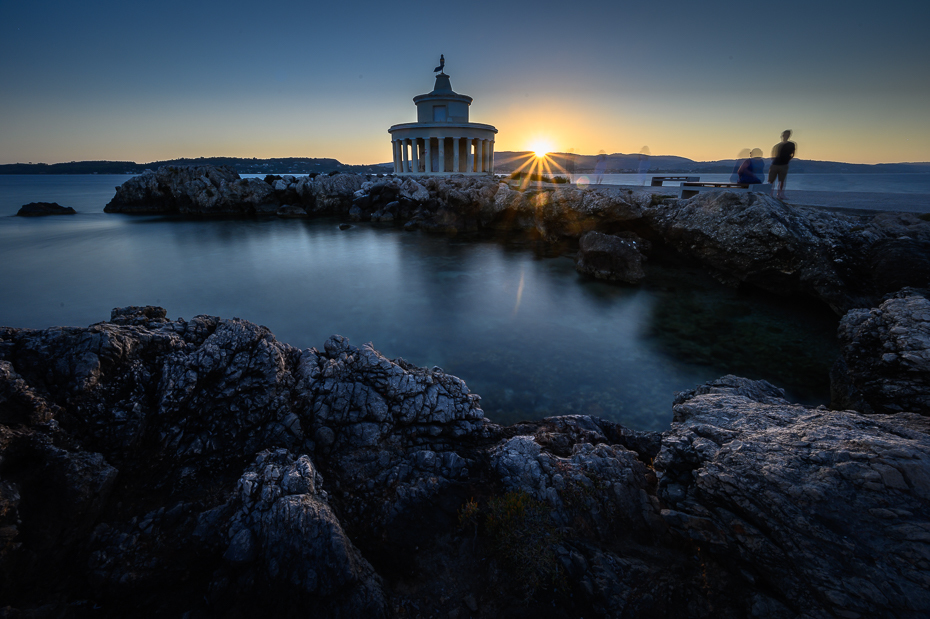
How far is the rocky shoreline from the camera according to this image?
10.4 meters


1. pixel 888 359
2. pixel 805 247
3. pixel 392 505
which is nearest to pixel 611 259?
pixel 805 247

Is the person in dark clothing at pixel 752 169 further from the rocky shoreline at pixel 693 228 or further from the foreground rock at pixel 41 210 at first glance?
the foreground rock at pixel 41 210

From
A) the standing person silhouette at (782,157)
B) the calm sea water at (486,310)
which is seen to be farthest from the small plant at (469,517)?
the standing person silhouette at (782,157)

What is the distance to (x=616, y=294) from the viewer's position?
14.1 metres

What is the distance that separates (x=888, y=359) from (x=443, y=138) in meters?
41.1

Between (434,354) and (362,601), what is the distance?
6.51 metres

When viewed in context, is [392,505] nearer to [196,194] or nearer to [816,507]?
[816,507]

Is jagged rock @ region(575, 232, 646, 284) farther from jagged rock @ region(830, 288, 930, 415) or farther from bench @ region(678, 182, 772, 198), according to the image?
jagged rock @ region(830, 288, 930, 415)

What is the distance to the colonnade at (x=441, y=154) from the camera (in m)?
41.6

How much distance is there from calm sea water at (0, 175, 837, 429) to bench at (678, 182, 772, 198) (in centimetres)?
363

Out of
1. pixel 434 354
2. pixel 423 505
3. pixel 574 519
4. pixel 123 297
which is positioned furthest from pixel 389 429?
pixel 123 297

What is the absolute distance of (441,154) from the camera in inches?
1642

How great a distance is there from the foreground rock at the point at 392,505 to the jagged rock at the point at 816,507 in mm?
14

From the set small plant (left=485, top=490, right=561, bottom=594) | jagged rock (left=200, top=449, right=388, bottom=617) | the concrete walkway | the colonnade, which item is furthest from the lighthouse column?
jagged rock (left=200, top=449, right=388, bottom=617)
